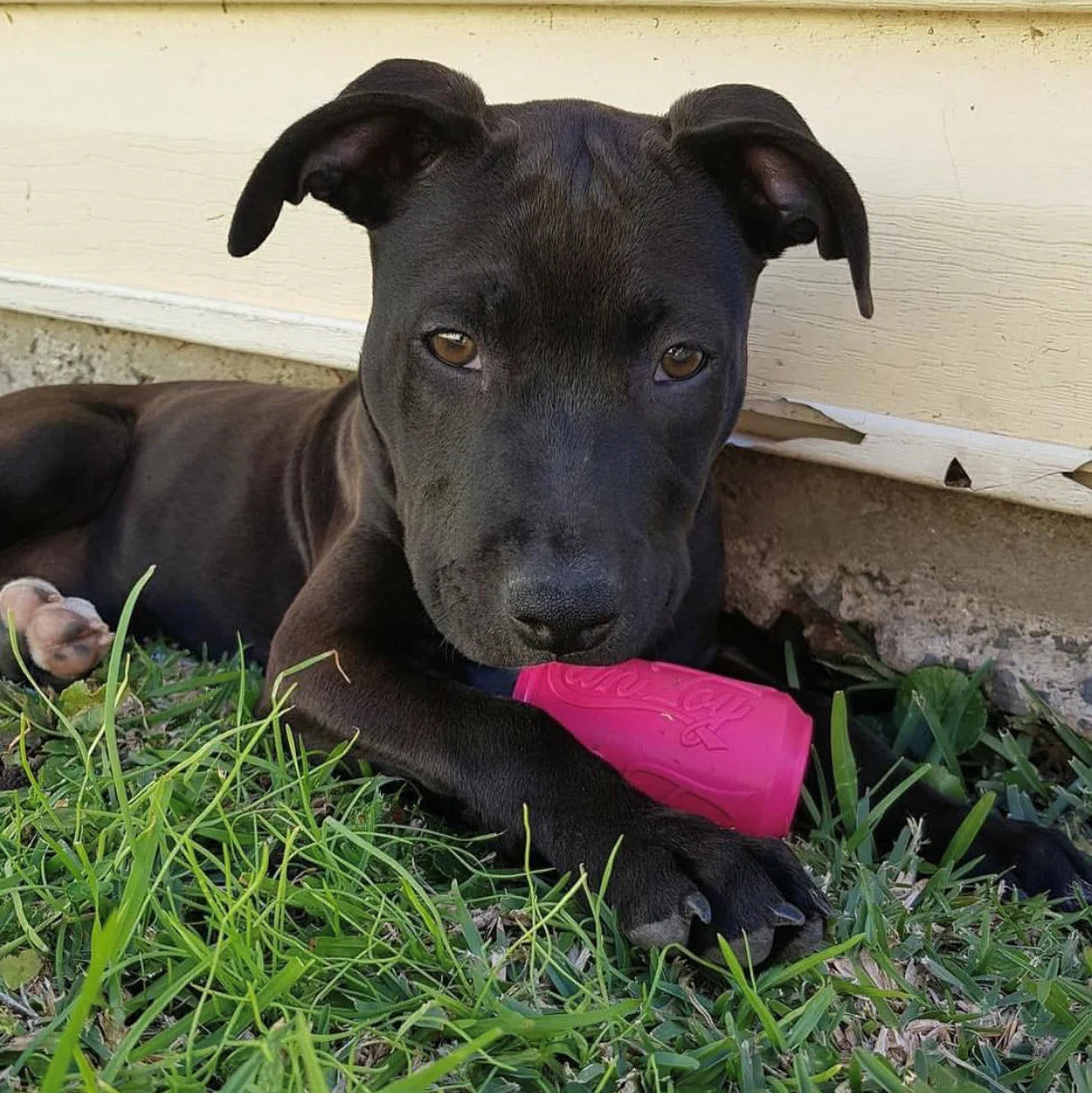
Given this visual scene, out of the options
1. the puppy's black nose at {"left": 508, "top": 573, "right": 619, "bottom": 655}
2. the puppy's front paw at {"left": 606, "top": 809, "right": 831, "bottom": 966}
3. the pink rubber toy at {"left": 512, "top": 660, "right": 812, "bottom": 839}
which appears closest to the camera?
the puppy's front paw at {"left": 606, "top": 809, "right": 831, "bottom": 966}

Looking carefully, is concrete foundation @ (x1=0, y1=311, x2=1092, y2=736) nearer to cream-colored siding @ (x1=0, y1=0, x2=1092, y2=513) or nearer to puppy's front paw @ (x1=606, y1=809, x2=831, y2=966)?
cream-colored siding @ (x1=0, y1=0, x2=1092, y2=513)

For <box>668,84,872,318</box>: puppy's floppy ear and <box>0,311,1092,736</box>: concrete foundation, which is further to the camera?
<box>0,311,1092,736</box>: concrete foundation

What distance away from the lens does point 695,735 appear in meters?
2.65

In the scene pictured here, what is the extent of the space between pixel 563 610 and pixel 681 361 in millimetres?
670

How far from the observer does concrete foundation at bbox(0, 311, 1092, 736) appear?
3432 mm

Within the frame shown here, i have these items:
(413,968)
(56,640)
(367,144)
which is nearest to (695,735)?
(413,968)

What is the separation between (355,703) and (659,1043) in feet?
3.62

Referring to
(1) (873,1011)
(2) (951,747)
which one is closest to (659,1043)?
(1) (873,1011)

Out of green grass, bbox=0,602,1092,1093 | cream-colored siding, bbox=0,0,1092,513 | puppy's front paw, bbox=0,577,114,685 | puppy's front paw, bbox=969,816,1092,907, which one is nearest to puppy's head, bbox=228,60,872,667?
green grass, bbox=0,602,1092,1093

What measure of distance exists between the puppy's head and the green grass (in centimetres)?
51

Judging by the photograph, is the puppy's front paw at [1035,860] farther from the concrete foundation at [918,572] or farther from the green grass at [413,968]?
the concrete foundation at [918,572]

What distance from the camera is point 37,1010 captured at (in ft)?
6.54

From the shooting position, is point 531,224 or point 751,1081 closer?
point 751,1081

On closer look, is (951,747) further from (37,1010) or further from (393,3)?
(393,3)
